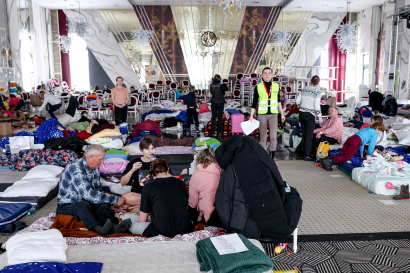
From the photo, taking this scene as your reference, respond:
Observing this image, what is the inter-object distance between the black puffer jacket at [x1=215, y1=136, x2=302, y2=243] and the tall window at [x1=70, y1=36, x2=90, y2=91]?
53.7ft

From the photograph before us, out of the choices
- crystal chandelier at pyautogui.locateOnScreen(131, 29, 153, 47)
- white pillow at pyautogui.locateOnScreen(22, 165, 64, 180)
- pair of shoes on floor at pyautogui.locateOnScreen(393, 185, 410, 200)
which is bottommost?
pair of shoes on floor at pyautogui.locateOnScreen(393, 185, 410, 200)

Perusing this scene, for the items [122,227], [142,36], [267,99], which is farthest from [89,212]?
[142,36]

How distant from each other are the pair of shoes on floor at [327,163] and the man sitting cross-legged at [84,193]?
3285 mm

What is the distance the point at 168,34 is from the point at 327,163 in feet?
44.5

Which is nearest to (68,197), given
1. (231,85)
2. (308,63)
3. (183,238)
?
(183,238)

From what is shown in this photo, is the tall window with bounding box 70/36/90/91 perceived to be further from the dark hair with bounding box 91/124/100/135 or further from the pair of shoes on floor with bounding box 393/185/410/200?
the pair of shoes on floor with bounding box 393/185/410/200

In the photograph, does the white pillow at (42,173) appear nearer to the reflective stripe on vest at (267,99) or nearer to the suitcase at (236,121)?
the reflective stripe on vest at (267,99)

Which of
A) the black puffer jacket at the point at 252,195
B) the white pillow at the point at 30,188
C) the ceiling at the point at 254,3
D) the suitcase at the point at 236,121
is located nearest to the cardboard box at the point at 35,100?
the ceiling at the point at 254,3

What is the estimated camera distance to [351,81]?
56.5ft

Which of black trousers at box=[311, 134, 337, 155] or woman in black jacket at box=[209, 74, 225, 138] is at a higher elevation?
woman in black jacket at box=[209, 74, 225, 138]

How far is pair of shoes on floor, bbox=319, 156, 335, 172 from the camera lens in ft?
16.9

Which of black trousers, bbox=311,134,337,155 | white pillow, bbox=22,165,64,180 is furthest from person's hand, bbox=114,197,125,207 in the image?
black trousers, bbox=311,134,337,155

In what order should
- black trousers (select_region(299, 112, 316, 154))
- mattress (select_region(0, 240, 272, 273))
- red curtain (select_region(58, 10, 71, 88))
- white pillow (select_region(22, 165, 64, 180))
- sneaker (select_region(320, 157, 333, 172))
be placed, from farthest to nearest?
red curtain (select_region(58, 10, 71, 88)) < black trousers (select_region(299, 112, 316, 154)) < sneaker (select_region(320, 157, 333, 172)) < white pillow (select_region(22, 165, 64, 180)) < mattress (select_region(0, 240, 272, 273))

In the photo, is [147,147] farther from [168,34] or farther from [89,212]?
[168,34]
